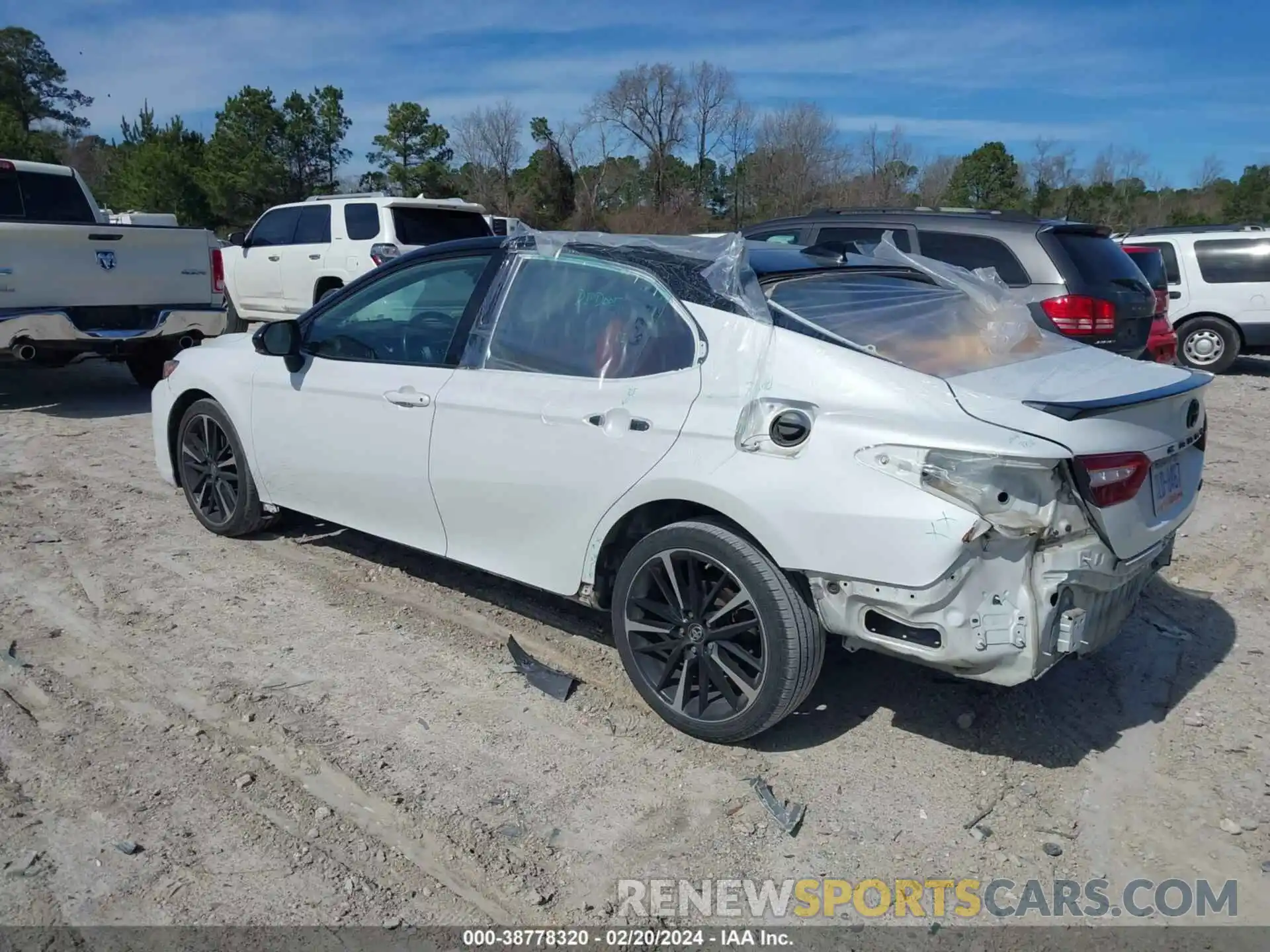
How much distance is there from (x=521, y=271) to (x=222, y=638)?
2033 millimetres

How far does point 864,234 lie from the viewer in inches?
336

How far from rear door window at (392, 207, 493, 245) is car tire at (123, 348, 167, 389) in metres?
3.43

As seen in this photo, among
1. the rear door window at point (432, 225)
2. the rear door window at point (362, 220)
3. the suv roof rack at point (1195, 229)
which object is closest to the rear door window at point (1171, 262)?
the suv roof rack at point (1195, 229)

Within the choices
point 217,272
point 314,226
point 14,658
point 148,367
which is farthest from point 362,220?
point 14,658

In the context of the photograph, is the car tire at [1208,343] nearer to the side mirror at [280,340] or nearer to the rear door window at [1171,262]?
the rear door window at [1171,262]

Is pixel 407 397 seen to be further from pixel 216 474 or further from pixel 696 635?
pixel 216 474

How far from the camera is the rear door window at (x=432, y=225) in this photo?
12.5 m

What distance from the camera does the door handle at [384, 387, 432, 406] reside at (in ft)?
13.8

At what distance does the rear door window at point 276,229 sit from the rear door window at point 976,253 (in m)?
9.17

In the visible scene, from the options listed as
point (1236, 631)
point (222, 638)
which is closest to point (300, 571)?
point (222, 638)

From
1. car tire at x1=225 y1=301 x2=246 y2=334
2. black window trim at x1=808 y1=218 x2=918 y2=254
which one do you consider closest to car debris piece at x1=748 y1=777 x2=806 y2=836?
black window trim at x1=808 y1=218 x2=918 y2=254

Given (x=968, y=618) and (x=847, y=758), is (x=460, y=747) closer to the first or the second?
(x=847, y=758)

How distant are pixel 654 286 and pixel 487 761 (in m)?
1.78

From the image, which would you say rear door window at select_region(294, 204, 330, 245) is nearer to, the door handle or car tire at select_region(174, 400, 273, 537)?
car tire at select_region(174, 400, 273, 537)
